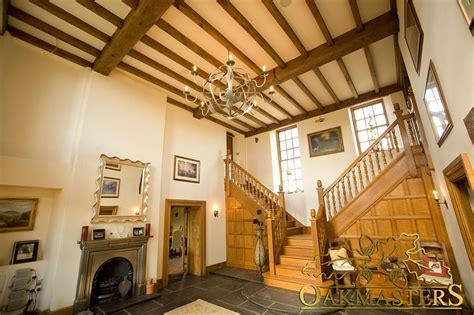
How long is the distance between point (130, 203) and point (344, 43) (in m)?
5.47

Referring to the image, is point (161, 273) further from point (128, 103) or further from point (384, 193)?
point (384, 193)

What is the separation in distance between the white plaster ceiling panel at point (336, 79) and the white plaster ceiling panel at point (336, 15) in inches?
41.6

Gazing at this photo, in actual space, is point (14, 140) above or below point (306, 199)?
above

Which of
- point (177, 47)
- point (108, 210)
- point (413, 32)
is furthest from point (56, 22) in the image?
point (413, 32)

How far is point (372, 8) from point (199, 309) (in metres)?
6.08

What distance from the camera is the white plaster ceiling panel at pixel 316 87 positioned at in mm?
5531

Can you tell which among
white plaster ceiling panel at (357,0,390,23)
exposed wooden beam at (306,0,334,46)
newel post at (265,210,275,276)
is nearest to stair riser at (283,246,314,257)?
Answer: newel post at (265,210,275,276)

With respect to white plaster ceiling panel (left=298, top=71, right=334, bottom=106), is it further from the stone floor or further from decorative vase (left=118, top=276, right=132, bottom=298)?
decorative vase (left=118, top=276, right=132, bottom=298)

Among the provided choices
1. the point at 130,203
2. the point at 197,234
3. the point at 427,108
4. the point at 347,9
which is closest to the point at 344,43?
the point at 347,9

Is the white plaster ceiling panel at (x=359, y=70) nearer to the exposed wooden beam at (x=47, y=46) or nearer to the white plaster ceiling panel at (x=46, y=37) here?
the white plaster ceiling panel at (x=46, y=37)

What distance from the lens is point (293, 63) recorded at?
15.5 feet

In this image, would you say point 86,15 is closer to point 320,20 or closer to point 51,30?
point 51,30

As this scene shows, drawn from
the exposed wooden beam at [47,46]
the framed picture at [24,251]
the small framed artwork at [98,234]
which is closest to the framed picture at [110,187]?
the small framed artwork at [98,234]

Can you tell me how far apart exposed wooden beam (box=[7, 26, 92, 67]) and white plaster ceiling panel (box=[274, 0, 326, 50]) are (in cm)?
406
